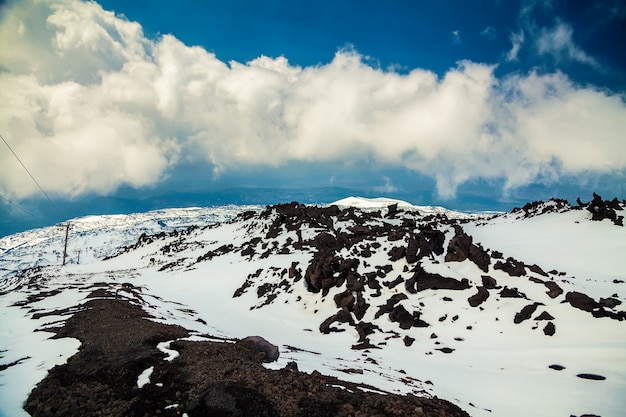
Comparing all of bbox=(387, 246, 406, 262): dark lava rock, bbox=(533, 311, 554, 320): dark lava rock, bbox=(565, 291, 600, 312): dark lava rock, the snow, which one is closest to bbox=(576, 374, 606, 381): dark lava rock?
bbox=(533, 311, 554, 320): dark lava rock

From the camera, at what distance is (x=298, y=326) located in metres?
30.9

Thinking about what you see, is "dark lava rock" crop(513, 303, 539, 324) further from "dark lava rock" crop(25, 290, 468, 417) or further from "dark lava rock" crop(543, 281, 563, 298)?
"dark lava rock" crop(25, 290, 468, 417)

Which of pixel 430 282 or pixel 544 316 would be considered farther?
pixel 430 282

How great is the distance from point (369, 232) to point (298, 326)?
19614mm

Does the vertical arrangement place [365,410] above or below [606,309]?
below

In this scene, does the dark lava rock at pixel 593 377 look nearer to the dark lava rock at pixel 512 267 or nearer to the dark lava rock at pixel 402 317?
the dark lava rock at pixel 402 317

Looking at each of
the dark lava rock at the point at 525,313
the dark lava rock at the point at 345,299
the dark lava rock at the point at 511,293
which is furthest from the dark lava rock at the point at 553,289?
the dark lava rock at the point at 345,299

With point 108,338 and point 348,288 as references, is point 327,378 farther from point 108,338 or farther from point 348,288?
point 348,288

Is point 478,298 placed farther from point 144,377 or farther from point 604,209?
point 604,209

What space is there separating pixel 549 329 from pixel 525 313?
6.90 ft

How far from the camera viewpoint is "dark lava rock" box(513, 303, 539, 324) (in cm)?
2375

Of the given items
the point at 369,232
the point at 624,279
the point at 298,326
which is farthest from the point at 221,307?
the point at 624,279

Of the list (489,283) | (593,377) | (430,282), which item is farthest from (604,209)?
(593,377)

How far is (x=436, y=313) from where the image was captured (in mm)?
27109
